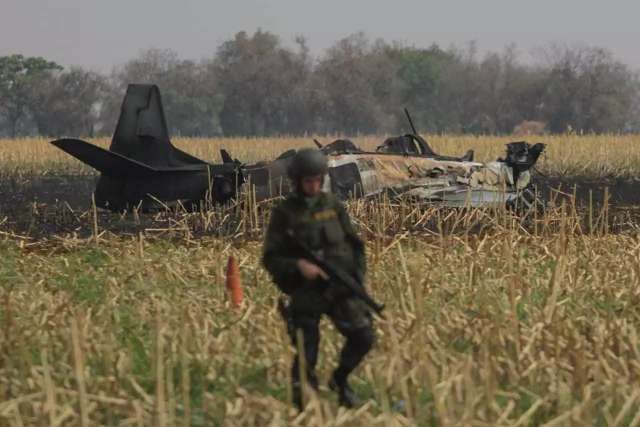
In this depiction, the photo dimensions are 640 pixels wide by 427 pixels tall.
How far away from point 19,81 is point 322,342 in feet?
302

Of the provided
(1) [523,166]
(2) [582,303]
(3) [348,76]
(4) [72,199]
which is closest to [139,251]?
(2) [582,303]

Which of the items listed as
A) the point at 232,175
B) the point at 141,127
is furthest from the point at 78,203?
the point at 232,175

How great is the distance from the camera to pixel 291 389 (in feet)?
18.2

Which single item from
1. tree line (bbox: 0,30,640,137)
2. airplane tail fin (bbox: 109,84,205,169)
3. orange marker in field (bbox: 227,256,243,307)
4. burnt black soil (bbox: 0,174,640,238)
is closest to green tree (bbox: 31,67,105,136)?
tree line (bbox: 0,30,640,137)

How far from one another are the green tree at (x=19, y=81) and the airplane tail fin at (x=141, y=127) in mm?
78143

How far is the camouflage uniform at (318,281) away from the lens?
18.0ft

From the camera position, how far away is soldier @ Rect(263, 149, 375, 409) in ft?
17.9

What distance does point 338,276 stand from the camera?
17.7 ft

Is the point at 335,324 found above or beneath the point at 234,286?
above

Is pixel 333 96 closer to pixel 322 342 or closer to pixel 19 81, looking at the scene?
pixel 19 81

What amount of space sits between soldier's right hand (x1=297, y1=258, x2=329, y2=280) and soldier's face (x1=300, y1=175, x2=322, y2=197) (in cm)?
34

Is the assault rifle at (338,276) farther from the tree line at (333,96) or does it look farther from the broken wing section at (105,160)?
the tree line at (333,96)

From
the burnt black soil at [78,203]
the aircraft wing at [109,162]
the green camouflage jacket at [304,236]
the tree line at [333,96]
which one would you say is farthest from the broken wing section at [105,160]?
the tree line at [333,96]

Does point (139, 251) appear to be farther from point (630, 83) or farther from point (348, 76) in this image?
point (630, 83)
